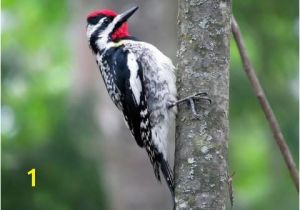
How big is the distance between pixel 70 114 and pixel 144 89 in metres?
2.33

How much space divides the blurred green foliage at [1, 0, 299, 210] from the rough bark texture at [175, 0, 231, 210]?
114 inches

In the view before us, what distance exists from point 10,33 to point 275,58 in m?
4.36

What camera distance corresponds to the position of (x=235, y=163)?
1114cm

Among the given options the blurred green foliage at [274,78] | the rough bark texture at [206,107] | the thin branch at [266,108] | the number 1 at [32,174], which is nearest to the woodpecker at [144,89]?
the rough bark texture at [206,107]

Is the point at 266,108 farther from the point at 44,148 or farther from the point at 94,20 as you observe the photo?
the point at 44,148

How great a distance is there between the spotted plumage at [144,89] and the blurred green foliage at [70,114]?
6.01 feet

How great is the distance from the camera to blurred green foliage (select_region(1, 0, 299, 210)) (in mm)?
7078

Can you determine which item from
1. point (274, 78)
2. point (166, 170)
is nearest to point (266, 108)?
point (166, 170)

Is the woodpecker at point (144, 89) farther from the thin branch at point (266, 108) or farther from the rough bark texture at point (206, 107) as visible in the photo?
the thin branch at point (266, 108)

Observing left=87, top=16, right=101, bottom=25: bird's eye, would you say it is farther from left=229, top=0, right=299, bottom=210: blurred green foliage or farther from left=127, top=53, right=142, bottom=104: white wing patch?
left=229, top=0, right=299, bottom=210: blurred green foliage

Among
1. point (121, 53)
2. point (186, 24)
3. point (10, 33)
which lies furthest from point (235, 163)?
point (186, 24)

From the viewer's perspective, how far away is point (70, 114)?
743 centimetres

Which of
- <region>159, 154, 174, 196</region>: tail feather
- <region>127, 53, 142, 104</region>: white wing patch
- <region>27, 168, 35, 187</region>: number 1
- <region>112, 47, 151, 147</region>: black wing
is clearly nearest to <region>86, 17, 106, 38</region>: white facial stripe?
<region>112, 47, 151, 147</region>: black wing

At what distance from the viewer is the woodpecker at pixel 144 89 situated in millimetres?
5078
